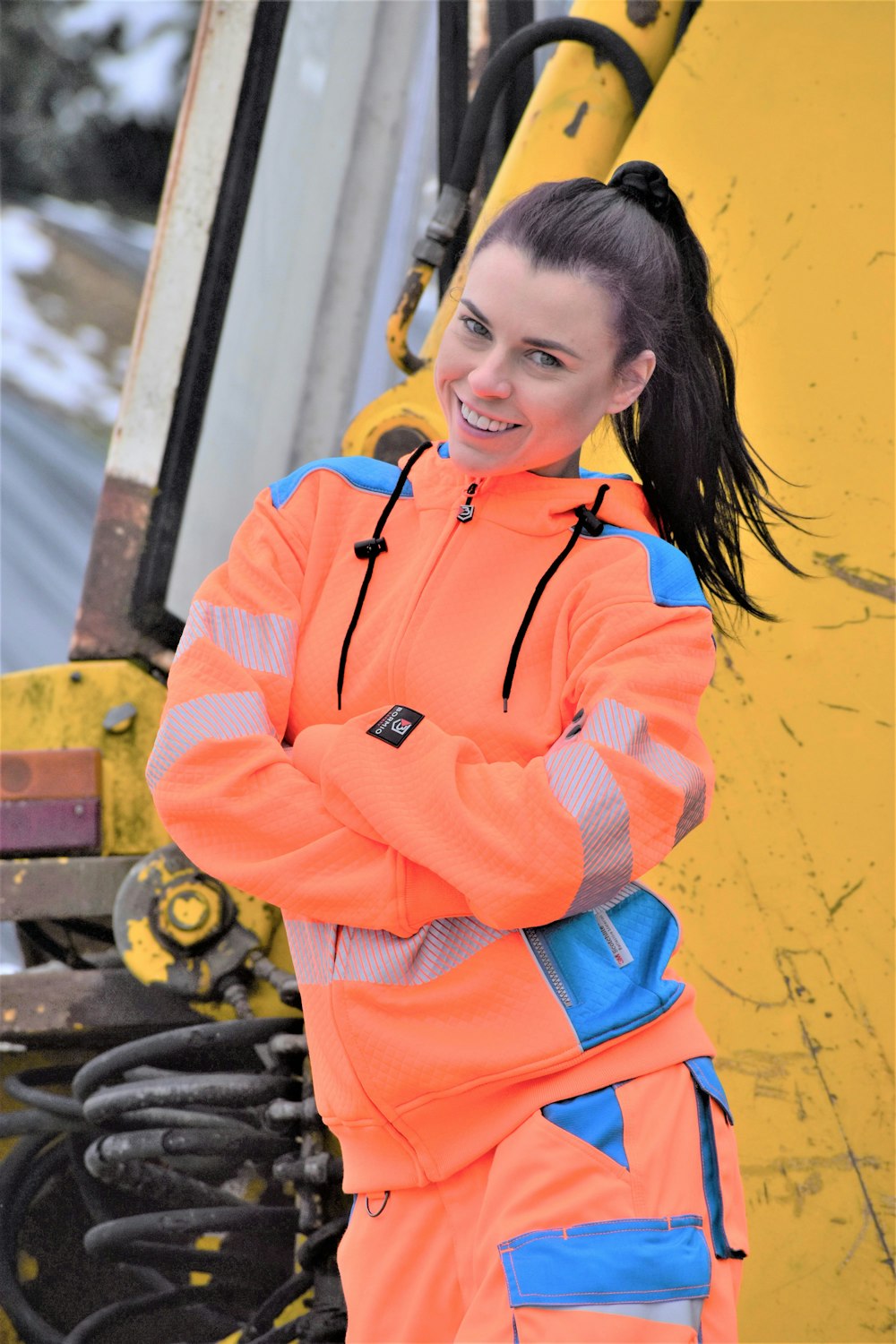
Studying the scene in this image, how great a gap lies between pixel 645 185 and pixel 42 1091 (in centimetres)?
123

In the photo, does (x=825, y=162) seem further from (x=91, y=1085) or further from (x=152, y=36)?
(x=152, y=36)

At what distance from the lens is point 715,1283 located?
896 millimetres

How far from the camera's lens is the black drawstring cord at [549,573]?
0.94m

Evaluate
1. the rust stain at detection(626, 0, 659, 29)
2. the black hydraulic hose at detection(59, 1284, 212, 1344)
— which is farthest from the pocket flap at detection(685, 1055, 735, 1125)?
the rust stain at detection(626, 0, 659, 29)

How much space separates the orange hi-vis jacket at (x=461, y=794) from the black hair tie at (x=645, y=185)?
0.67 ft

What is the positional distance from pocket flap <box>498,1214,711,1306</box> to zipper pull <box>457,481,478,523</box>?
0.48 meters

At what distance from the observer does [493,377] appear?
0.93 meters

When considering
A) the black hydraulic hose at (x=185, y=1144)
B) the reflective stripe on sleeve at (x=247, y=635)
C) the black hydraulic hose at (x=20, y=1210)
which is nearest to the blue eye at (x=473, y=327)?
the reflective stripe on sleeve at (x=247, y=635)

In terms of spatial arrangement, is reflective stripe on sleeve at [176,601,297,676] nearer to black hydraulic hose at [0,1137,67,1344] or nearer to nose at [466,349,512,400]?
nose at [466,349,512,400]

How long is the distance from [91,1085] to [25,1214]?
0.37 m

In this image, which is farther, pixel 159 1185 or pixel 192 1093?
pixel 159 1185

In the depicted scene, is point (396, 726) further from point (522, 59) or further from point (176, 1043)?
point (522, 59)

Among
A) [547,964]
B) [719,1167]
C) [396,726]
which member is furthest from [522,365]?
[719,1167]

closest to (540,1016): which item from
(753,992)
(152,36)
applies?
(753,992)
